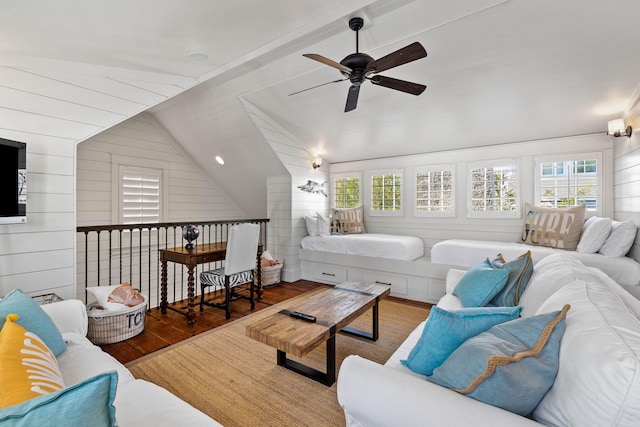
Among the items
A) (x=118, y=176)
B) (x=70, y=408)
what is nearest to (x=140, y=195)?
(x=118, y=176)

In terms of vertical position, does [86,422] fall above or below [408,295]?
above

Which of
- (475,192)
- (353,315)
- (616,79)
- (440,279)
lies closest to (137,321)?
(353,315)

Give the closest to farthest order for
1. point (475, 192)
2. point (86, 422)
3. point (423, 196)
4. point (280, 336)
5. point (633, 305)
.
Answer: point (86, 422) < point (633, 305) < point (280, 336) < point (475, 192) < point (423, 196)

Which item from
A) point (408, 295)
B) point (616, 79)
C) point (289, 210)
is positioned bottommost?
point (408, 295)

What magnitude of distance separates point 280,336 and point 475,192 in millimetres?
3791

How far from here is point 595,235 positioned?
301 cm

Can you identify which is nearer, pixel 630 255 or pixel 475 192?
pixel 630 255

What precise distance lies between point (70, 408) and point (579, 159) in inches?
196

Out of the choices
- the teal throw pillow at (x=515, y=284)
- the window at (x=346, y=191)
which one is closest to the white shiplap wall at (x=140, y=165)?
the window at (x=346, y=191)

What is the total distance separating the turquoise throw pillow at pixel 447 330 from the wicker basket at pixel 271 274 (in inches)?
139

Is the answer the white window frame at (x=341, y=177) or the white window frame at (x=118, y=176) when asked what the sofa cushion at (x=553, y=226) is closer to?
the white window frame at (x=341, y=177)

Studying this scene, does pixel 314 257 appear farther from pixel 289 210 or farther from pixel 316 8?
pixel 316 8

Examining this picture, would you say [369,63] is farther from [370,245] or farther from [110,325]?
[110,325]

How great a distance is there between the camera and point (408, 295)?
4.06 meters
